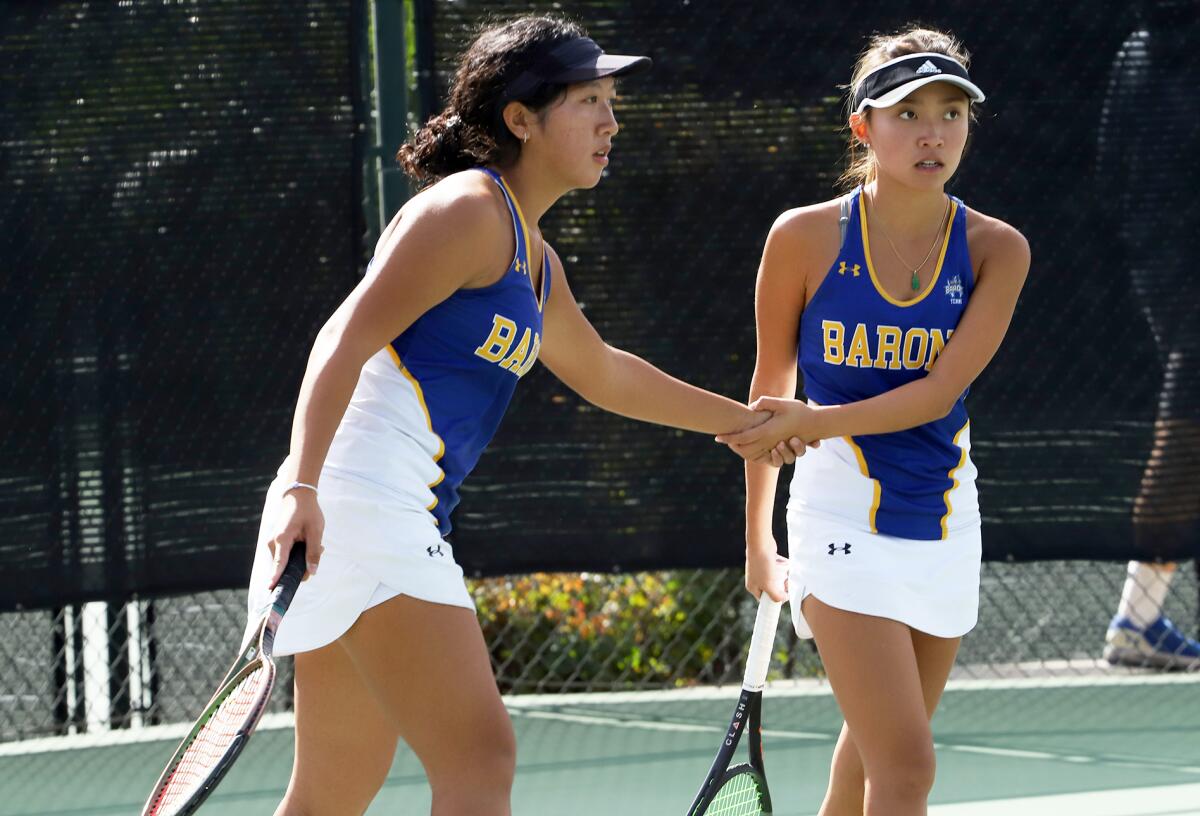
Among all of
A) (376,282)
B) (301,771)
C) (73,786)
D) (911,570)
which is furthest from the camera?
(73,786)

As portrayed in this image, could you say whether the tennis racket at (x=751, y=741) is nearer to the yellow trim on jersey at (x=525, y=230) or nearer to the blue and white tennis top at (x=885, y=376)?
the blue and white tennis top at (x=885, y=376)

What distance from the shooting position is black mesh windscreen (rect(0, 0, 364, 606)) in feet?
14.4

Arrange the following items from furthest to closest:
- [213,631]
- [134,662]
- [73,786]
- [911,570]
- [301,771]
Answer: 1. [213,631]
2. [134,662]
3. [73,786]
4. [911,570]
5. [301,771]

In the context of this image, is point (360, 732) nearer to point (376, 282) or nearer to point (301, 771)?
point (301, 771)

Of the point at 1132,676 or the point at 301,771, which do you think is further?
the point at 1132,676

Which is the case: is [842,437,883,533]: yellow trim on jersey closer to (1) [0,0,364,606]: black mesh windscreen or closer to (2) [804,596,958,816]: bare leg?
(2) [804,596,958,816]: bare leg

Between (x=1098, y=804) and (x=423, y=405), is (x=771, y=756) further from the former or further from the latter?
(x=423, y=405)

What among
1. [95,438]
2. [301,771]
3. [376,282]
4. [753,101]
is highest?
[376,282]

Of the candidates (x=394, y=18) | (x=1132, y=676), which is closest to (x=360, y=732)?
(x=394, y=18)

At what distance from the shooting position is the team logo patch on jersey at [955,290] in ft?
9.48

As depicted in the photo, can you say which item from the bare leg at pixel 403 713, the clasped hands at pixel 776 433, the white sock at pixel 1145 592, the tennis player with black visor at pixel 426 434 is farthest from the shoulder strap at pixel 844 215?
the white sock at pixel 1145 592

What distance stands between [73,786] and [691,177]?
233 cm

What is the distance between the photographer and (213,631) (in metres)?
5.34

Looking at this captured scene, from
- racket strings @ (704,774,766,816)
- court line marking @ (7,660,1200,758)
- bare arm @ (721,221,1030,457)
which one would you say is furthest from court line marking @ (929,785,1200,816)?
bare arm @ (721,221,1030,457)
